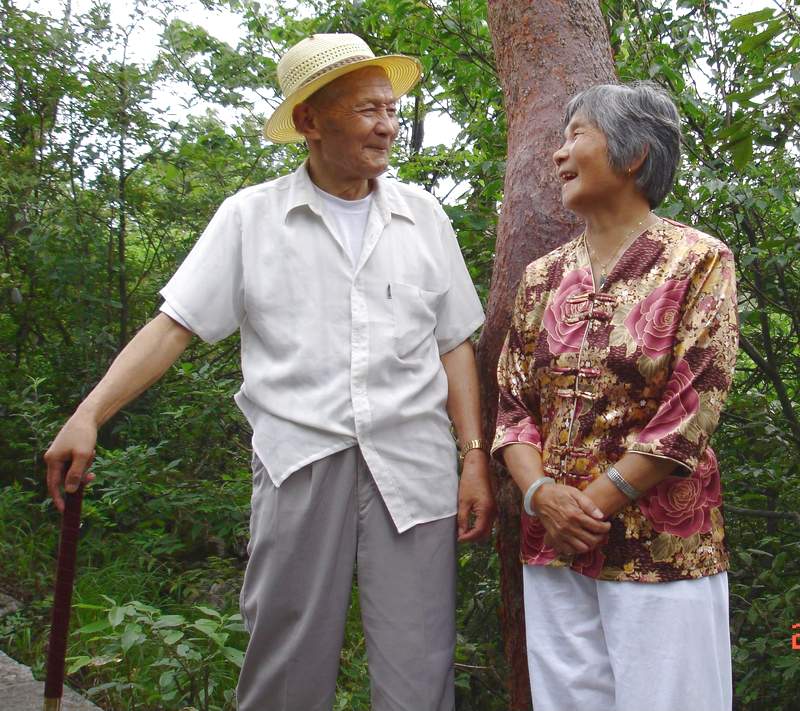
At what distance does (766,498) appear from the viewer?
143 inches

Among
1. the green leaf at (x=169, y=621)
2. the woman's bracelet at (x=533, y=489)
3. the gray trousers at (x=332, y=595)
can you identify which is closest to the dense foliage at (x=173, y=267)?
the green leaf at (x=169, y=621)

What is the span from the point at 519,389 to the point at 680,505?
0.48m

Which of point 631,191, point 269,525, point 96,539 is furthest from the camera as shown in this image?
point 96,539

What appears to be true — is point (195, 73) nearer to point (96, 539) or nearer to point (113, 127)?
point (113, 127)

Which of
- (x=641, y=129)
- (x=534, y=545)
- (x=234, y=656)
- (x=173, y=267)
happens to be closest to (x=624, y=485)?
(x=534, y=545)

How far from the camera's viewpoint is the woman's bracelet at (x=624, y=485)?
198cm

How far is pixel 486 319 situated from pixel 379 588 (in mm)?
915

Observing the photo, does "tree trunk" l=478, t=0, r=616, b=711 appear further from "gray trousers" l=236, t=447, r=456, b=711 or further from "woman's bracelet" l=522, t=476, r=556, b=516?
"woman's bracelet" l=522, t=476, r=556, b=516

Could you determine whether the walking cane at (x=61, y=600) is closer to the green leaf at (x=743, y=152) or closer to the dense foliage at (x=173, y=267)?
the dense foliage at (x=173, y=267)

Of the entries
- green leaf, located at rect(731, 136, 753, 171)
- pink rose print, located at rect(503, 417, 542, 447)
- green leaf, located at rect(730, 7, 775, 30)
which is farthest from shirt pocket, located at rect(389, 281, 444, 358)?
green leaf, located at rect(730, 7, 775, 30)

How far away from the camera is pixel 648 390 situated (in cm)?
203

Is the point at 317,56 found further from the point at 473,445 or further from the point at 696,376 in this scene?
the point at 696,376

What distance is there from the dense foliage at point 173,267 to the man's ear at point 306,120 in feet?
4.05

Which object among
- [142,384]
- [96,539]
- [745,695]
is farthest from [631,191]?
[96,539]
